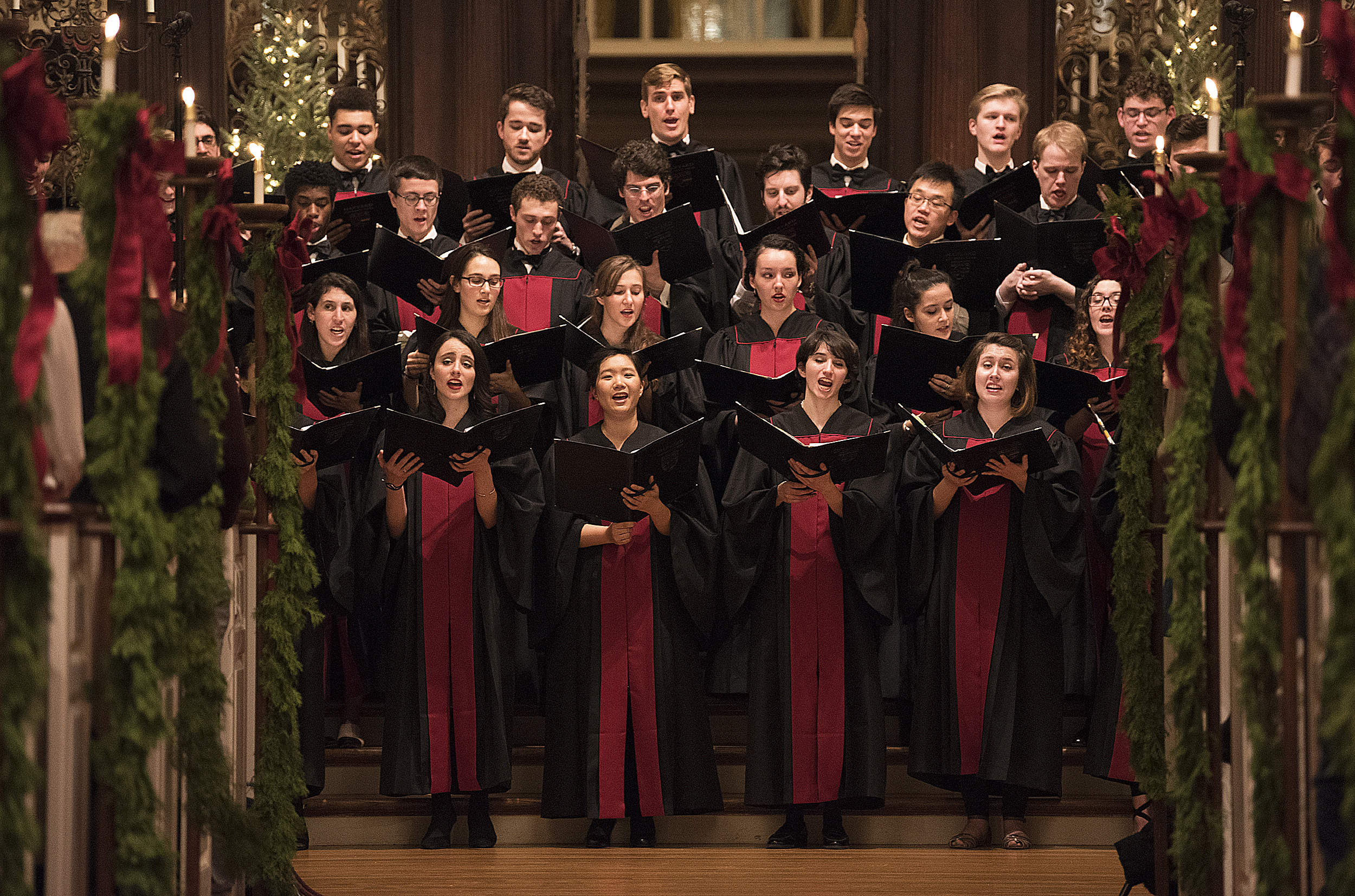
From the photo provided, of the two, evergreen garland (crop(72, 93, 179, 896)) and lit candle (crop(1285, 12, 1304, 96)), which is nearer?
lit candle (crop(1285, 12, 1304, 96))

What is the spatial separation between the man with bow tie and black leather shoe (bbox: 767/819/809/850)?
199 centimetres

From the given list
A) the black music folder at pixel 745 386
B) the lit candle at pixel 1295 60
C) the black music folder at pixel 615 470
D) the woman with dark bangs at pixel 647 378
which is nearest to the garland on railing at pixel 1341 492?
the lit candle at pixel 1295 60

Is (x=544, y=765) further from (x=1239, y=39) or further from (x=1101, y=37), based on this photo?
(x=1101, y=37)

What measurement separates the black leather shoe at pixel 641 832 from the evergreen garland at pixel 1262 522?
2748mm

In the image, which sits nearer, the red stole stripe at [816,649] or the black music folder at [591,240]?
the red stole stripe at [816,649]

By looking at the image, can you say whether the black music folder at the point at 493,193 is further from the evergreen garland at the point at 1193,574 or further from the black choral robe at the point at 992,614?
the evergreen garland at the point at 1193,574

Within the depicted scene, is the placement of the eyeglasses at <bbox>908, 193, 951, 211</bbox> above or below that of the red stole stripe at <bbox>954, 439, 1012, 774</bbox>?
above

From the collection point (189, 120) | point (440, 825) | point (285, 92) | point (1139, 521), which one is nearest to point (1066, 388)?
point (1139, 521)

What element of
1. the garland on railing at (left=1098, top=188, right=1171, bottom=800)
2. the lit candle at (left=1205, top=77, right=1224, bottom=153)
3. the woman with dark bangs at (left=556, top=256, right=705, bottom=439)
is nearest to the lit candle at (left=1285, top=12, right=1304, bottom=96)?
the lit candle at (left=1205, top=77, right=1224, bottom=153)

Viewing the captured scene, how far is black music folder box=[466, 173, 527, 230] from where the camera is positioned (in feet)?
21.9

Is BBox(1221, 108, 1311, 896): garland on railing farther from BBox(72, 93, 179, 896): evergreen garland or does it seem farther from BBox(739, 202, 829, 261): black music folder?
BBox(739, 202, 829, 261): black music folder

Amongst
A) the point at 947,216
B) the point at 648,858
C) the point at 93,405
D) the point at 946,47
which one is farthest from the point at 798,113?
the point at 93,405

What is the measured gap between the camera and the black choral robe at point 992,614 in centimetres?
539

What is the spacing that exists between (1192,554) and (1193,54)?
20.0ft
